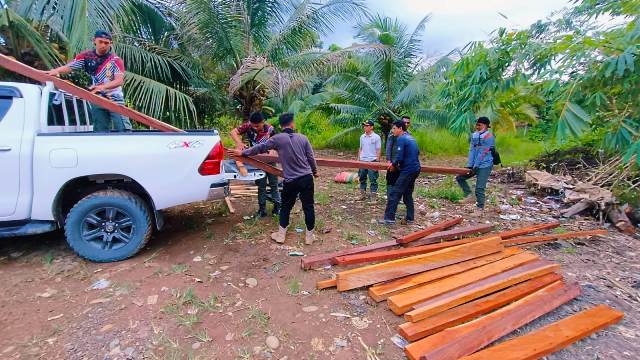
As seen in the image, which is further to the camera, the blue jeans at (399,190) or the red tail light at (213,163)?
the blue jeans at (399,190)

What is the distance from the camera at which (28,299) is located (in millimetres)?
3049

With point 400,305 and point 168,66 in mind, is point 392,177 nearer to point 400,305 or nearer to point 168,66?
point 400,305

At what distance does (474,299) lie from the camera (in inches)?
118

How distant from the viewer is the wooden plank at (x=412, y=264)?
3.25 meters

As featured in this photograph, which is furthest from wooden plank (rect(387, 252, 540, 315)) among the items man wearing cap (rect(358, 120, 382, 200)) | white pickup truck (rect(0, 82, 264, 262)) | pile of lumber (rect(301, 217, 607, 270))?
man wearing cap (rect(358, 120, 382, 200))

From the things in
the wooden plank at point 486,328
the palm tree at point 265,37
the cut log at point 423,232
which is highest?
the palm tree at point 265,37

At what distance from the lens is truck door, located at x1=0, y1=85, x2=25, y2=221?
3258 millimetres

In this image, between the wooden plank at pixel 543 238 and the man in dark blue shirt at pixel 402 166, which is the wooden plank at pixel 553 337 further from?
the man in dark blue shirt at pixel 402 166

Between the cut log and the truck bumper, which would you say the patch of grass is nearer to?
the truck bumper

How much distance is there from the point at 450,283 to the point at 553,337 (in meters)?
0.84

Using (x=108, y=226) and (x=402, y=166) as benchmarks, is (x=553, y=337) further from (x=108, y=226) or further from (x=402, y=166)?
(x=108, y=226)

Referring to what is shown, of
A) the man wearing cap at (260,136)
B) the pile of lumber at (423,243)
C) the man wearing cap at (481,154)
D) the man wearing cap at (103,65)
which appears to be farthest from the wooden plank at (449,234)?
the man wearing cap at (103,65)

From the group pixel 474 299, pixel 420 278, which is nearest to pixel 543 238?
pixel 474 299

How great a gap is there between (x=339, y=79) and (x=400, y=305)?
8.65 meters
